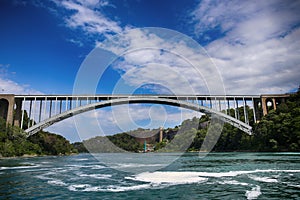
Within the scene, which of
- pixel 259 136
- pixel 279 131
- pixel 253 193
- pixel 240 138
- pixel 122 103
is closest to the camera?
pixel 253 193

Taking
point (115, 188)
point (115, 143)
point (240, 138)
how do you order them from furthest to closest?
1. point (115, 143)
2. point (240, 138)
3. point (115, 188)

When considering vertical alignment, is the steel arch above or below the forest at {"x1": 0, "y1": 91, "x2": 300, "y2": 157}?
above

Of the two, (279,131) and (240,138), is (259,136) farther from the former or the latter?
(240,138)

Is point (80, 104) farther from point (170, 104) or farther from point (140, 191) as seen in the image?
point (140, 191)

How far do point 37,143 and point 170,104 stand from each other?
59.1 ft

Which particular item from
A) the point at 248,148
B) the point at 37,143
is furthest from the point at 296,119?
the point at 37,143

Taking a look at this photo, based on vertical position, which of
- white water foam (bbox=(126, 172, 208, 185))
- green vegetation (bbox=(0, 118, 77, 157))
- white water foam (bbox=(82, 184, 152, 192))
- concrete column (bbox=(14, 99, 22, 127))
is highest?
concrete column (bbox=(14, 99, 22, 127))

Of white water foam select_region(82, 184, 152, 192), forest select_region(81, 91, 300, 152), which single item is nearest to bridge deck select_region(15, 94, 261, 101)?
forest select_region(81, 91, 300, 152)

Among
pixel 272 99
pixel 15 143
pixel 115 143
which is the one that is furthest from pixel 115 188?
pixel 115 143

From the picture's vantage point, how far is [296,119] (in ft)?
78.8

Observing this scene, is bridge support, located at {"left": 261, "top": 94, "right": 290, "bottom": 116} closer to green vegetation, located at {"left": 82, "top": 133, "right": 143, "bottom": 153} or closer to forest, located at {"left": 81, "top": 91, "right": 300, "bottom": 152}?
forest, located at {"left": 81, "top": 91, "right": 300, "bottom": 152}

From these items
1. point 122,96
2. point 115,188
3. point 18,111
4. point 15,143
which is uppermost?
point 122,96

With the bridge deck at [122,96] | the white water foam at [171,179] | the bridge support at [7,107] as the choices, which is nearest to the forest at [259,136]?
the bridge deck at [122,96]

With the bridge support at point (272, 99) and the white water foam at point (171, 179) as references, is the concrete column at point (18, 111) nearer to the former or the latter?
the white water foam at point (171, 179)
